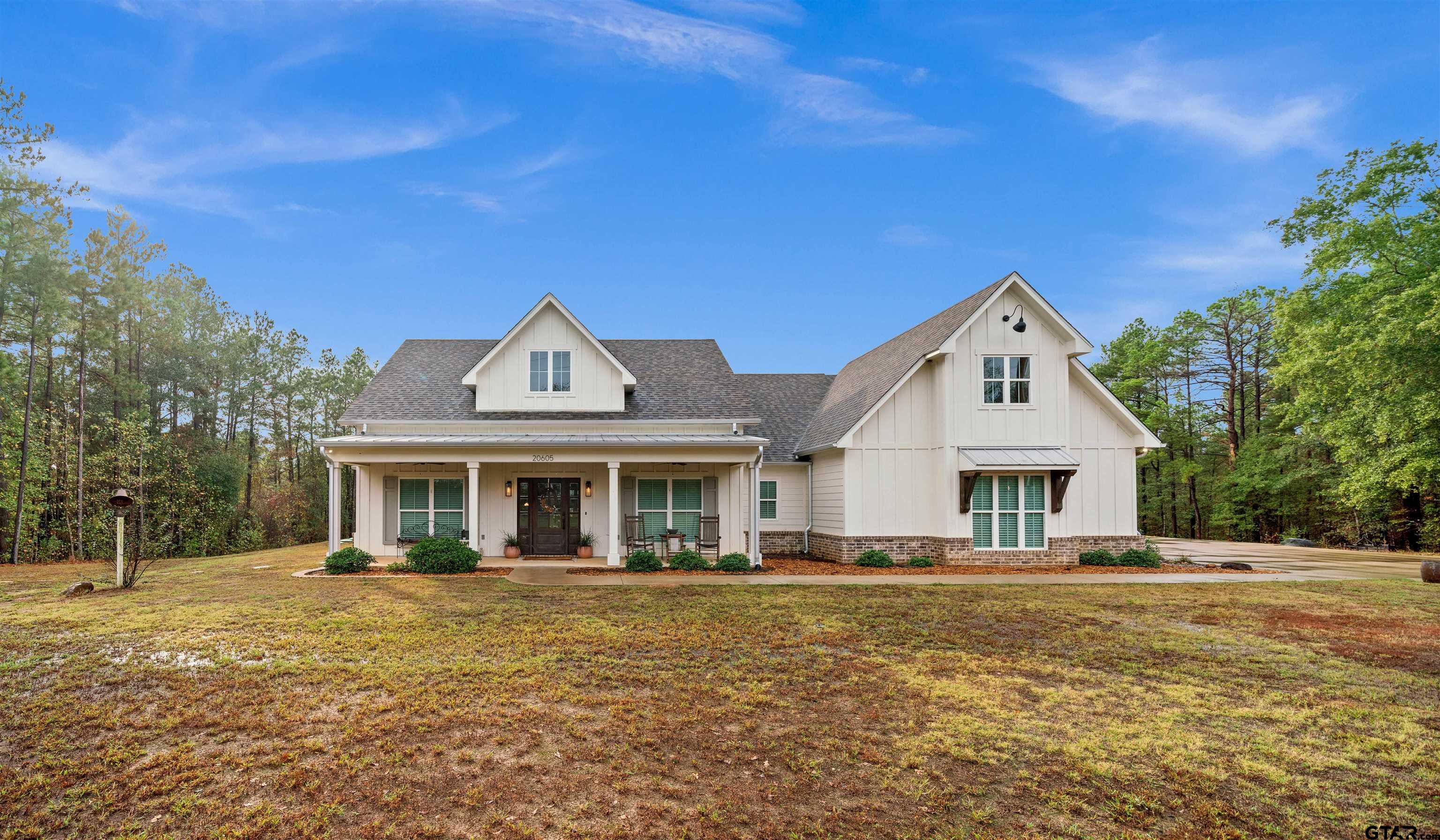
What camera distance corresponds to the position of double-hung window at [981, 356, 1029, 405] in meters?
16.0

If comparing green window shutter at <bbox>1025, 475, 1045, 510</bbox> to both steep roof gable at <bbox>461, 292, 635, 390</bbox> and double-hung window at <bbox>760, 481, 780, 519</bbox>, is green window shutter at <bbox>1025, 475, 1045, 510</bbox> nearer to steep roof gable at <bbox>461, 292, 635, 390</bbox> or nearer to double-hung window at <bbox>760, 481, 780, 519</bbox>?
double-hung window at <bbox>760, 481, 780, 519</bbox>

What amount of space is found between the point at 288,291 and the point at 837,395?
2230 cm

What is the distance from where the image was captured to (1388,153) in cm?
1914

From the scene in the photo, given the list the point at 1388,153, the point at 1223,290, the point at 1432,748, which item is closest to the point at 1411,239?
the point at 1388,153

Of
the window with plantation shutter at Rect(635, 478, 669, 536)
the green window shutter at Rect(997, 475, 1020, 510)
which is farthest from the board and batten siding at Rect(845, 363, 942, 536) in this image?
the window with plantation shutter at Rect(635, 478, 669, 536)

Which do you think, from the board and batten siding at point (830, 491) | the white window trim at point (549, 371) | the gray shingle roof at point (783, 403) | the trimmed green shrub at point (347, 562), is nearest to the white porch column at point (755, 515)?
the board and batten siding at point (830, 491)

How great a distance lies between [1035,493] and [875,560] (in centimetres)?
430

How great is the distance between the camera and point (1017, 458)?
15258mm

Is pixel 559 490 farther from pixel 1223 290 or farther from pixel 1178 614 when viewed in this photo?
pixel 1223 290

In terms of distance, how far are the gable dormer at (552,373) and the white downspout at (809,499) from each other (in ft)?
18.3

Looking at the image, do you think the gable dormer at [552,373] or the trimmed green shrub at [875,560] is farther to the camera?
the gable dormer at [552,373]

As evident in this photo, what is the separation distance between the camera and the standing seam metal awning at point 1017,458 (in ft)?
49.2

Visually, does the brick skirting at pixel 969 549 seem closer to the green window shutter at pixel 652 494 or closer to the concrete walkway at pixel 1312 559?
the concrete walkway at pixel 1312 559

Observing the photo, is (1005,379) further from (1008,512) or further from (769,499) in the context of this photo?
(769,499)
